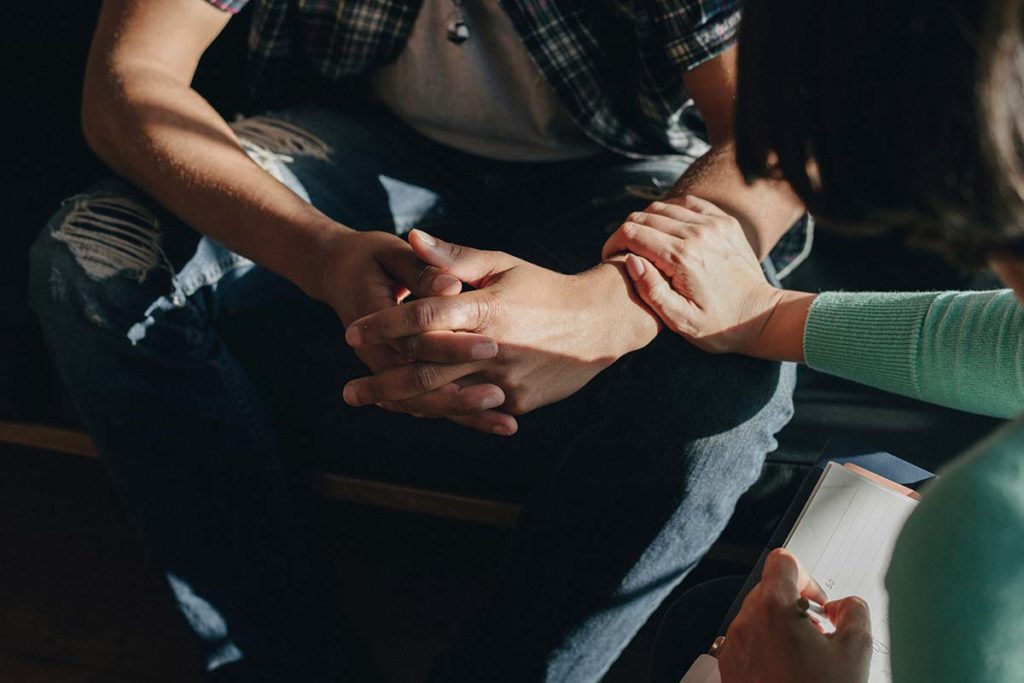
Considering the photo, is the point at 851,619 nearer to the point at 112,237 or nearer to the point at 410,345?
the point at 410,345

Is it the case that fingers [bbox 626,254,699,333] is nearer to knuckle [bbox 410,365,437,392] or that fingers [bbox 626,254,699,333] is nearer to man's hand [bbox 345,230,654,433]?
man's hand [bbox 345,230,654,433]

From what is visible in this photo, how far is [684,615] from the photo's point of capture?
846mm

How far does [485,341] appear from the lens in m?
0.85

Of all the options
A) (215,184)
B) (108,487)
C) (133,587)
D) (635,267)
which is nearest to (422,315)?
(635,267)

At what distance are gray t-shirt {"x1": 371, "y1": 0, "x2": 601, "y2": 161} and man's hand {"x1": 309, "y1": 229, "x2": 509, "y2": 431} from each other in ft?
1.22

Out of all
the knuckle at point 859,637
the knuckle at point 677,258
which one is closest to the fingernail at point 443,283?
the knuckle at point 677,258

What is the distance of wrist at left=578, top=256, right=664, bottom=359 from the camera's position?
3.00ft

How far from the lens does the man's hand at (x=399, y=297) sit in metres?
0.86

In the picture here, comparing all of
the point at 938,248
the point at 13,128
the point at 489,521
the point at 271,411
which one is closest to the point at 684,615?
the point at 489,521

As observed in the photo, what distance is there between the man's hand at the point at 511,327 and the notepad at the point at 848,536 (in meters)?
0.26

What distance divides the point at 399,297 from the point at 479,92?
43 centimetres

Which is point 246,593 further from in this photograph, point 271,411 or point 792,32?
point 792,32

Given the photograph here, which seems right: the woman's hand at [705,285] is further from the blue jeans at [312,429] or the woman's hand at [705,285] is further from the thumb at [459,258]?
the thumb at [459,258]

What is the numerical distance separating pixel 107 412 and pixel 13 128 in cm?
74
